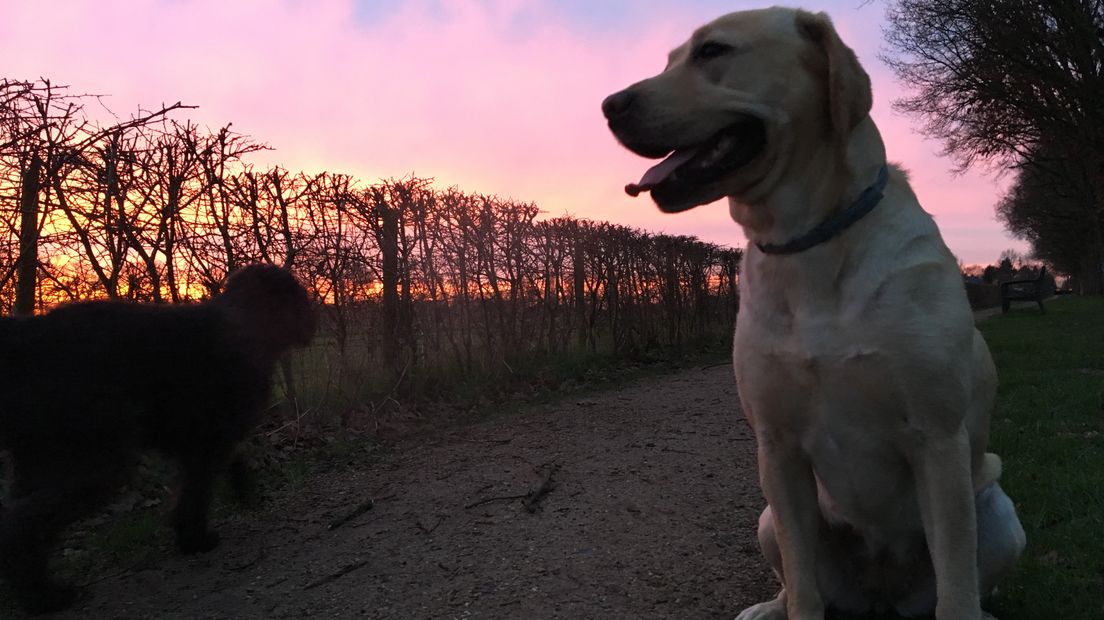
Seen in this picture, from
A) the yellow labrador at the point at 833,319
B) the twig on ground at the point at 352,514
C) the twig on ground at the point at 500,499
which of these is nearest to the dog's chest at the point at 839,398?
the yellow labrador at the point at 833,319

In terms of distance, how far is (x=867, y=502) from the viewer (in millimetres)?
2182

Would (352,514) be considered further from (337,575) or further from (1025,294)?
(1025,294)

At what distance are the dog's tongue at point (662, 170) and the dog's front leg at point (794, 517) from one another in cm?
86

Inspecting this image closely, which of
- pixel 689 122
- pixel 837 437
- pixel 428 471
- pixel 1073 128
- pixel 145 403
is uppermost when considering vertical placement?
pixel 1073 128

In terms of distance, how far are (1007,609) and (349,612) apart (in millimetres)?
2488

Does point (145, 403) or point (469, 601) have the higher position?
point (145, 403)

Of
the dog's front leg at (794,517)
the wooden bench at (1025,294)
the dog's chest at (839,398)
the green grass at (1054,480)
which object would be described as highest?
the wooden bench at (1025,294)

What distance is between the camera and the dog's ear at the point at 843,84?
2.15 meters

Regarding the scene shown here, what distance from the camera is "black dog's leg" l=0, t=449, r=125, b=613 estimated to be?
3027 millimetres

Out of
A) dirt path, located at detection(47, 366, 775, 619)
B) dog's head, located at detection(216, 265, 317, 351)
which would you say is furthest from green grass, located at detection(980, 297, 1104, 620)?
dog's head, located at detection(216, 265, 317, 351)

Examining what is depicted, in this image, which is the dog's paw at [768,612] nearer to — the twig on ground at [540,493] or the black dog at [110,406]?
the twig on ground at [540,493]

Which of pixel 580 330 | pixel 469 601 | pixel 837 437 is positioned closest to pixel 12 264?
pixel 469 601

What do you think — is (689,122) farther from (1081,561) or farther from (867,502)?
(1081,561)

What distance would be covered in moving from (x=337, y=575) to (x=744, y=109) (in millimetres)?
2745
